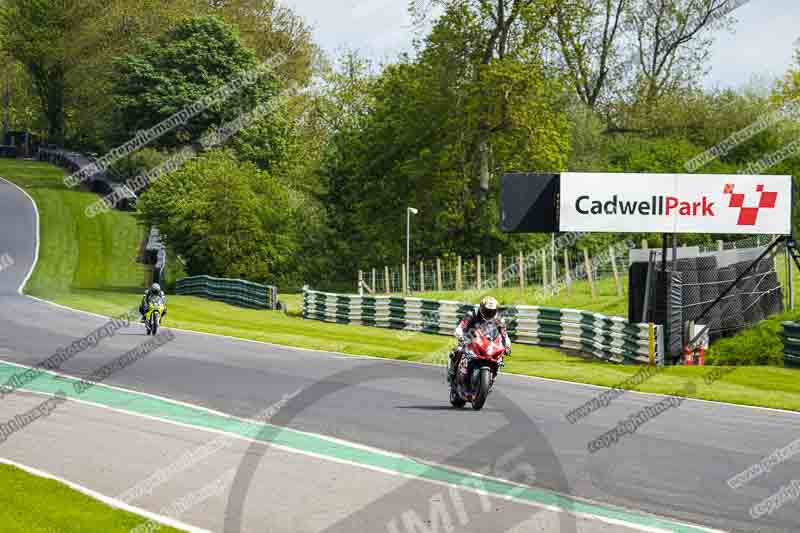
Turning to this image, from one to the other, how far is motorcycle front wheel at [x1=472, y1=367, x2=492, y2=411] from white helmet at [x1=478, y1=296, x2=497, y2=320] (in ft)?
2.43

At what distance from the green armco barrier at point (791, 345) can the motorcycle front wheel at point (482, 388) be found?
10.5 metres

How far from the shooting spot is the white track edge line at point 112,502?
959 centimetres

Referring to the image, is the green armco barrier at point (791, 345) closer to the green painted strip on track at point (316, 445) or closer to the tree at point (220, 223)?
the green painted strip on track at point (316, 445)

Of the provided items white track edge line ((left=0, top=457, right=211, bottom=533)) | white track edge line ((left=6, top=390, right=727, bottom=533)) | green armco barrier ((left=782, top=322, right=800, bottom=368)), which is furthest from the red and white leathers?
green armco barrier ((left=782, top=322, right=800, bottom=368))

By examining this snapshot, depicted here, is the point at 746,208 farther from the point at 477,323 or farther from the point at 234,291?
the point at 234,291

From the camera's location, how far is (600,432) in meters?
15.0

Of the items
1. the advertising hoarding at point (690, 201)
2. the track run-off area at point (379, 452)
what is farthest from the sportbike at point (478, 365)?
the advertising hoarding at point (690, 201)

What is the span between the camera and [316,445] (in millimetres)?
13969

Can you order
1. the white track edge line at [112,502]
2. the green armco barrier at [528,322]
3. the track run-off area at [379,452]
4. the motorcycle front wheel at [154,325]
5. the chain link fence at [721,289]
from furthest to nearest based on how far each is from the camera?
1. the motorcycle front wheel at [154,325]
2. the chain link fence at [721,289]
3. the green armco barrier at [528,322]
4. the track run-off area at [379,452]
5. the white track edge line at [112,502]

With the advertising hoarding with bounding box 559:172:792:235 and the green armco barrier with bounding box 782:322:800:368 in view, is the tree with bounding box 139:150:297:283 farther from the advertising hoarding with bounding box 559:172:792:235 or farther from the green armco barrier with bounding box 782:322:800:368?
the green armco barrier with bounding box 782:322:800:368

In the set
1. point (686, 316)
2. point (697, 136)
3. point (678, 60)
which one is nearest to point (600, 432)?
point (686, 316)

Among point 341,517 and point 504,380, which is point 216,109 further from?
point 341,517

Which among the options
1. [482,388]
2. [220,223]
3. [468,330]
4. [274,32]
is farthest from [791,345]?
[274,32]

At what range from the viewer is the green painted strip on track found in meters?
10.4
